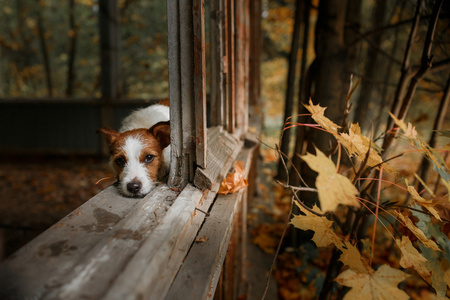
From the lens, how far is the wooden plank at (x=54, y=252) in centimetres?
76

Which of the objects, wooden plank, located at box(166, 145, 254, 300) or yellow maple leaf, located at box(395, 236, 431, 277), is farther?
yellow maple leaf, located at box(395, 236, 431, 277)

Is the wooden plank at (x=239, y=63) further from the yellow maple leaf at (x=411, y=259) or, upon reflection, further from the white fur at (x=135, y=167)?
the yellow maple leaf at (x=411, y=259)

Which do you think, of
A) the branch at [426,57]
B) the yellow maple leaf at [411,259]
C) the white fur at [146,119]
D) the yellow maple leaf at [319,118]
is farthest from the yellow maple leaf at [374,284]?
the white fur at [146,119]

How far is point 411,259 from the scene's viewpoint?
3.92 ft

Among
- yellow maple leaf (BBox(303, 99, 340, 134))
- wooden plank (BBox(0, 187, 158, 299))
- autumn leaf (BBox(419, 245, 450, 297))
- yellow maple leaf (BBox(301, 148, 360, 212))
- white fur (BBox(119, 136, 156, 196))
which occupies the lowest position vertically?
autumn leaf (BBox(419, 245, 450, 297))

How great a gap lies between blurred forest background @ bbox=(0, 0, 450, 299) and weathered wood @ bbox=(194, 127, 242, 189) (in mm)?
443

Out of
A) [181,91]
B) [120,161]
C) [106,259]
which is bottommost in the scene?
[120,161]

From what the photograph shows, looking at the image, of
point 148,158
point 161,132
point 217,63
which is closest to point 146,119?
point 161,132

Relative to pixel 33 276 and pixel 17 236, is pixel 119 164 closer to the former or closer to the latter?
pixel 33 276

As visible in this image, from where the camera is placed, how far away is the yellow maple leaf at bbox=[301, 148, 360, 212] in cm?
79

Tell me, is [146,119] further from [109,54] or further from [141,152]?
[109,54]

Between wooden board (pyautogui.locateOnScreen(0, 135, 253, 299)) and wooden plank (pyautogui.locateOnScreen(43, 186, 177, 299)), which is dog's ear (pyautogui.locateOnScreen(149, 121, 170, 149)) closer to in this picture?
wooden board (pyautogui.locateOnScreen(0, 135, 253, 299))

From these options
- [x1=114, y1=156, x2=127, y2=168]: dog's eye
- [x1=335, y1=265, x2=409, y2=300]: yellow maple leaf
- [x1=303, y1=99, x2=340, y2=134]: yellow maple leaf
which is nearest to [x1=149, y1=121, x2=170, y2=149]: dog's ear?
[x1=114, y1=156, x2=127, y2=168]: dog's eye

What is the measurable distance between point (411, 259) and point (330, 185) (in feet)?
2.54
